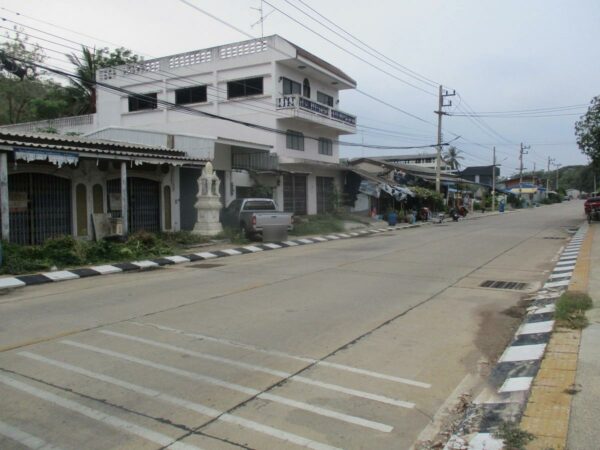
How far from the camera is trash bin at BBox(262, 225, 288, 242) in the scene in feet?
68.9

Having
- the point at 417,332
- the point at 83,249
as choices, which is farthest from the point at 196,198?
the point at 417,332

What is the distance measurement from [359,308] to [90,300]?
485cm

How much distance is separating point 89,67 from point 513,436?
134ft

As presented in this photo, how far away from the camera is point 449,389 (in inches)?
198

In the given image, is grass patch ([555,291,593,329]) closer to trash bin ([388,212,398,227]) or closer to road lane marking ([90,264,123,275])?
road lane marking ([90,264,123,275])

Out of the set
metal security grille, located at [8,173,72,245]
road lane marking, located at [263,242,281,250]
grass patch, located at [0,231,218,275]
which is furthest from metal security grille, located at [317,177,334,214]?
metal security grille, located at [8,173,72,245]

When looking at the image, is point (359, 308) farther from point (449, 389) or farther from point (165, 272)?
point (165, 272)

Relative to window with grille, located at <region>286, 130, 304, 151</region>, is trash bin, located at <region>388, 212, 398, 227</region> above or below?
below

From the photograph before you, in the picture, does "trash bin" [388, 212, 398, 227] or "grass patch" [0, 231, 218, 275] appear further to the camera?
"trash bin" [388, 212, 398, 227]

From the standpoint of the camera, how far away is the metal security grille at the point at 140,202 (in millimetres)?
19172

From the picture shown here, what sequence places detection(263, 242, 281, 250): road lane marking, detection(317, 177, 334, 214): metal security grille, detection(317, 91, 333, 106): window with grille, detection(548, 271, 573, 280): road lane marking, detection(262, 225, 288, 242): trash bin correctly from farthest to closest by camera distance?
detection(317, 91, 333, 106): window with grille → detection(317, 177, 334, 214): metal security grille → detection(262, 225, 288, 242): trash bin → detection(263, 242, 281, 250): road lane marking → detection(548, 271, 573, 280): road lane marking

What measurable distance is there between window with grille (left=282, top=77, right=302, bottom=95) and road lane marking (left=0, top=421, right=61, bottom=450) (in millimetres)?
27548

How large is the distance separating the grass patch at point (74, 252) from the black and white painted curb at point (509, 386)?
11.4 metres

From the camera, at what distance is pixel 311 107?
30750 millimetres
